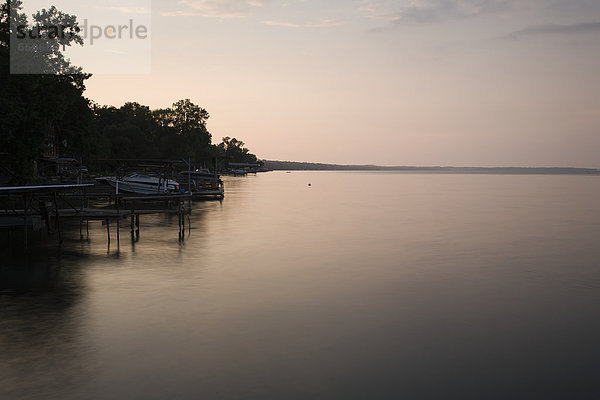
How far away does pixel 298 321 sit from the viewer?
1346cm

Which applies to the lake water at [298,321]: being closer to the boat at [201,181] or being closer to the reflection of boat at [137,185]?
the reflection of boat at [137,185]

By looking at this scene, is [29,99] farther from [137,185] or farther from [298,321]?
[298,321]

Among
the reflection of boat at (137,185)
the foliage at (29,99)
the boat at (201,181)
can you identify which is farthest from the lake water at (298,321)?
the boat at (201,181)

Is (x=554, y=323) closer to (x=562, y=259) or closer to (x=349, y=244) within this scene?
(x=562, y=259)

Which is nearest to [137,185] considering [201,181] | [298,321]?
[201,181]

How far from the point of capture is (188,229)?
111ft

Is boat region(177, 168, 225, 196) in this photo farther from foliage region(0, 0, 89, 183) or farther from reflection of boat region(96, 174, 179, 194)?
foliage region(0, 0, 89, 183)

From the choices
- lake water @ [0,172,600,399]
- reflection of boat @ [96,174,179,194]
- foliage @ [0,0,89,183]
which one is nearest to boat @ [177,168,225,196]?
reflection of boat @ [96,174,179,194]

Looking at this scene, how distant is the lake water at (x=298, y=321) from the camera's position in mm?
9406

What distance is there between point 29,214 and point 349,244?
62.2 ft

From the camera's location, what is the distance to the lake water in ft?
30.9

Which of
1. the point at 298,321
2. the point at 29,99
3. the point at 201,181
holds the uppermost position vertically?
the point at 29,99

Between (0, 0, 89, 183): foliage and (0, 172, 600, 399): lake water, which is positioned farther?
(0, 0, 89, 183): foliage

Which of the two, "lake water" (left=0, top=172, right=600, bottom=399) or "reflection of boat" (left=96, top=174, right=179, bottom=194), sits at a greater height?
Result: "reflection of boat" (left=96, top=174, right=179, bottom=194)
